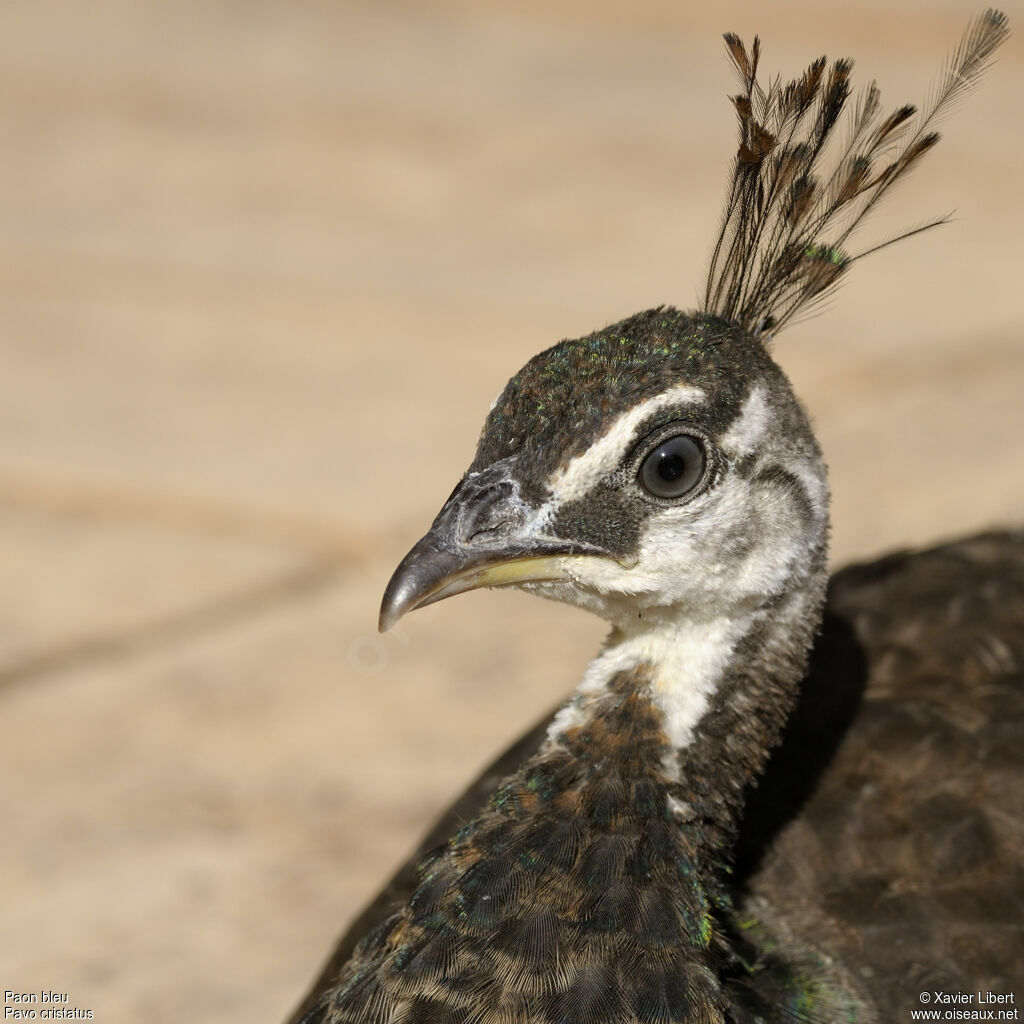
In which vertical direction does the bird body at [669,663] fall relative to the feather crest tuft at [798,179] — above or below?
below

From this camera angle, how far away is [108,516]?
479 cm

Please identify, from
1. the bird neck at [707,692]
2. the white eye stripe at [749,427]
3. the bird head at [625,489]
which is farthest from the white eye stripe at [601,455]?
the bird neck at [707,692]

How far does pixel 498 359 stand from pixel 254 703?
5.95 feet

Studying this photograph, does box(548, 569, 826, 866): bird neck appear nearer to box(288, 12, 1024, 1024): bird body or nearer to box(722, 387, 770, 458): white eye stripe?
box(288, 12, 1024, 1024): bird body

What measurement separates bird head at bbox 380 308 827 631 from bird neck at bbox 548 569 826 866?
0.04 m

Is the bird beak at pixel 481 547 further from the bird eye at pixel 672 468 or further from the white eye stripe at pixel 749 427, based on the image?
the white eye stripe at pixel 749 427

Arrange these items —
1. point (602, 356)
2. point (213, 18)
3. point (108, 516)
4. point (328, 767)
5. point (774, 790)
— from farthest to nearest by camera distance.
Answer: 1. point (213, 18)
2. point (108, 516)
3. point (328, 767)
4. point (774, 790)
5. point (602, 356)

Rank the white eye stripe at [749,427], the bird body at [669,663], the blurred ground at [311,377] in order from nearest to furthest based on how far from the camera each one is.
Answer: the bird body at [669,663], the white eye stripe at [749,427], the blurred ground at [311,377]

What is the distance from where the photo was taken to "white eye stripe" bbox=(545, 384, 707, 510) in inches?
89.3

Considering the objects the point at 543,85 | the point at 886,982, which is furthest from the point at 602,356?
the point at 543,85

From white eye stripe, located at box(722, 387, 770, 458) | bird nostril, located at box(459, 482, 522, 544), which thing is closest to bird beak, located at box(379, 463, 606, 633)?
bird nostril, located at box(459, 482, 522, 544)

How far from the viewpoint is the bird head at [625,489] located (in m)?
2.27

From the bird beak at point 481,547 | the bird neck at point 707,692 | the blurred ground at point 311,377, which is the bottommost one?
the bird neck at point 707,692

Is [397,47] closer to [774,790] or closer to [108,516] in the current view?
[108,516]
